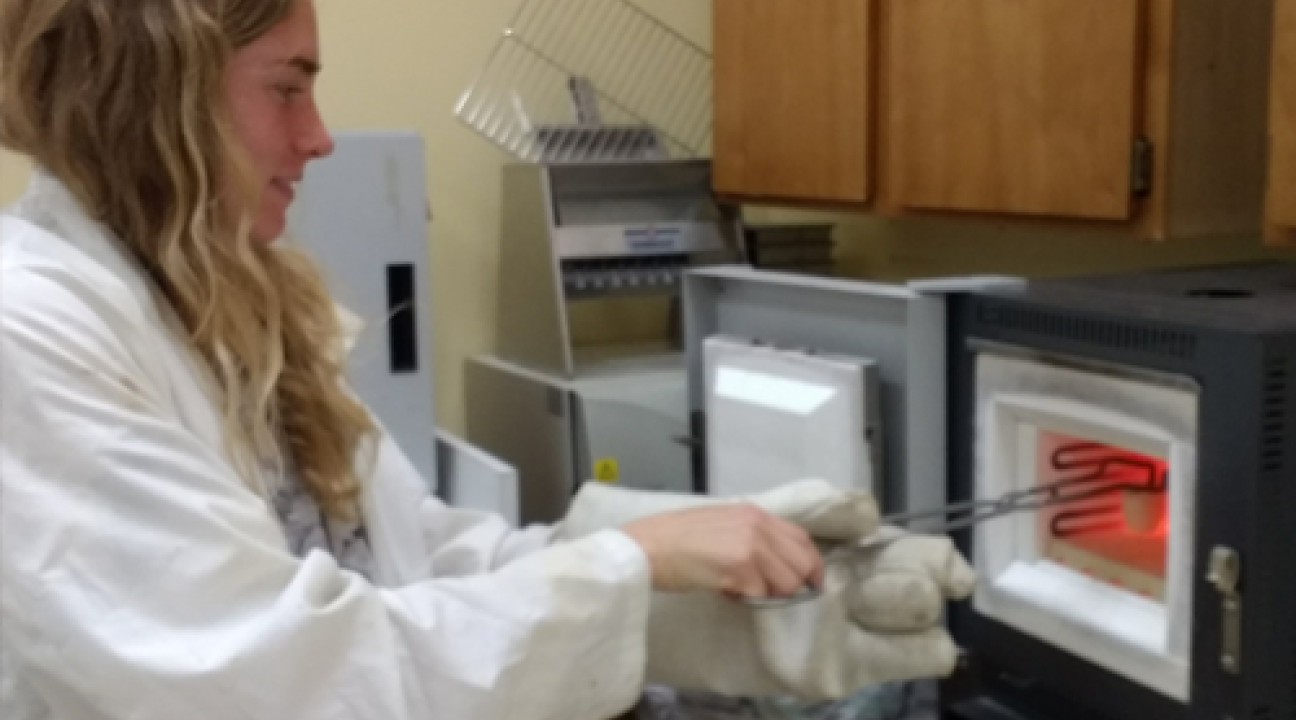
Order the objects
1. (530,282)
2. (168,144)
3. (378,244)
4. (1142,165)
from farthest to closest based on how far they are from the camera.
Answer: (530,282) < (378,244) < (1142,165) < (168,144)

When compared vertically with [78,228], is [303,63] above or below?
above

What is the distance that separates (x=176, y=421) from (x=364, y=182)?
86cm

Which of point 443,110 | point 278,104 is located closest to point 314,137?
point 278,104

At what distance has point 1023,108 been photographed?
1469mm

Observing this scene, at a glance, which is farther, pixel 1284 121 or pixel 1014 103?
pixel 1014 103

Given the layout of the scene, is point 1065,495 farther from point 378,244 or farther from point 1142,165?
point 378,244

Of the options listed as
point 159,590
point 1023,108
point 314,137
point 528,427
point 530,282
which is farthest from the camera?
point 530,282

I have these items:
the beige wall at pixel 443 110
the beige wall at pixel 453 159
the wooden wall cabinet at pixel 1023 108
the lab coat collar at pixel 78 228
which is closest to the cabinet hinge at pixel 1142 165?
the wooden wall cabinet at pixel 1023 108

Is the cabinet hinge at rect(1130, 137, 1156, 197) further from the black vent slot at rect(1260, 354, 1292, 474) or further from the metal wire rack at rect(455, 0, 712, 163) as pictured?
the metal wire rack at rect(455, 0, 712, 163)

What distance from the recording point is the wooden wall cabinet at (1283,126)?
122cm

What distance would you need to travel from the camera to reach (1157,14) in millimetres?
1325

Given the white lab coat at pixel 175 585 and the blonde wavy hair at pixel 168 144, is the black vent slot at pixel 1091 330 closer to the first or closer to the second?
the white lab coat at pixel 175 585

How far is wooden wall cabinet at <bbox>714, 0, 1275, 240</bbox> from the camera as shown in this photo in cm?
135

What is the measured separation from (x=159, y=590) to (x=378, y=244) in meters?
0.98
